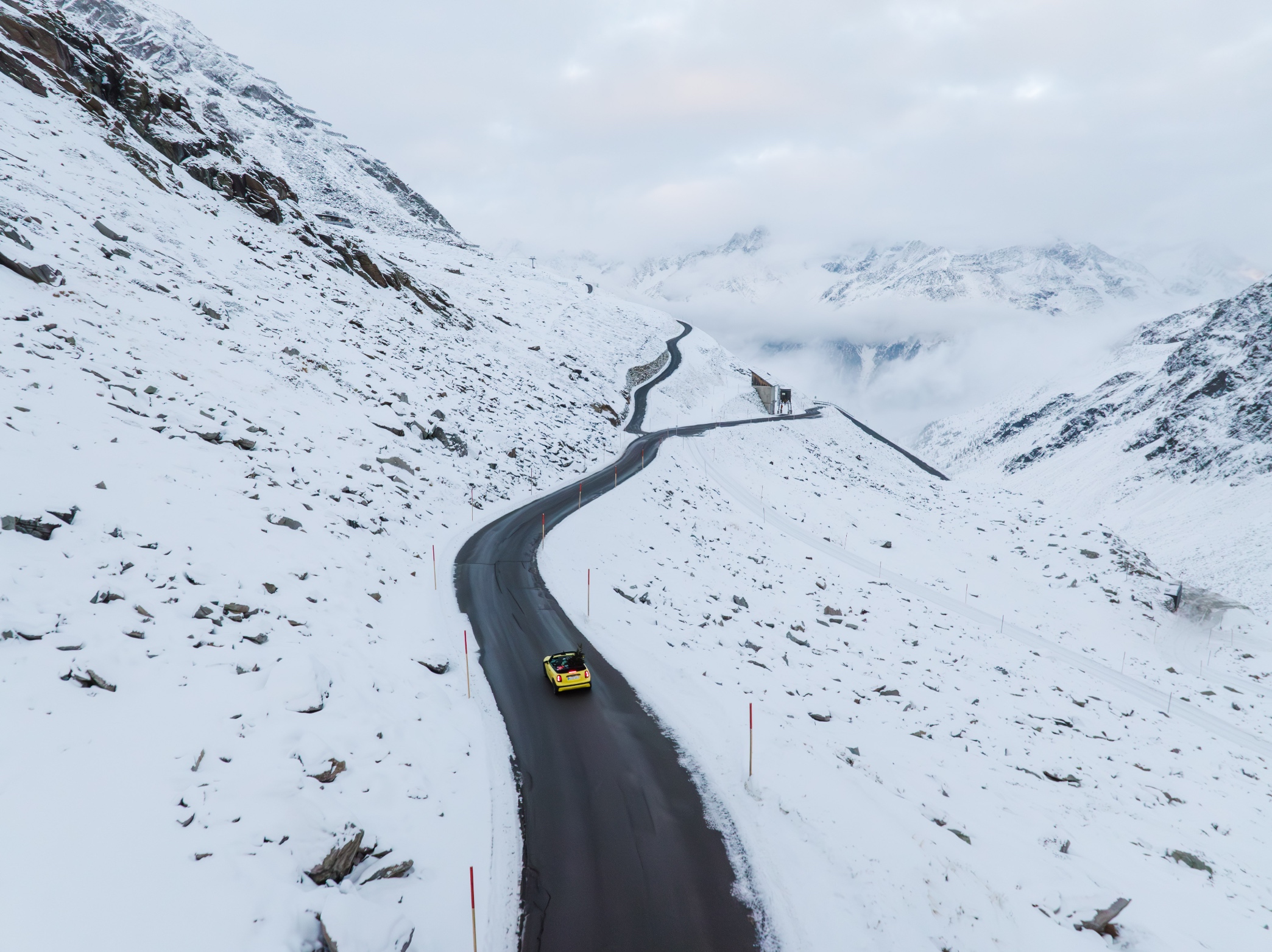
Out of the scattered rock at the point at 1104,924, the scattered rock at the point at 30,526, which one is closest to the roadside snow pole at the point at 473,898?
the scattered rock at the point at 1104,924

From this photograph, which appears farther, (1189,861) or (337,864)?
(1189,861)

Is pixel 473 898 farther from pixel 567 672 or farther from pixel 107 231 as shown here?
pixel 107 231

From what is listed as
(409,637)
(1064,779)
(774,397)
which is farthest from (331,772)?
(774,397)

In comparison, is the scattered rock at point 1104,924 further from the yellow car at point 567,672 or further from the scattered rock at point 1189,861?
the yellow car at point 567,672

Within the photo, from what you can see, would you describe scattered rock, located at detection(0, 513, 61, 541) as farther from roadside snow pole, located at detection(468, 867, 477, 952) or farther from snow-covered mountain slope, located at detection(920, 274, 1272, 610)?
snow-covered mountain slope, located at detection(920, 274, 1272, 610)

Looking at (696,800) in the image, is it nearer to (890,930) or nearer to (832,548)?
(890,930)

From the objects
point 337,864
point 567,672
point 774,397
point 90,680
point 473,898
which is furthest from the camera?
point 774,397
